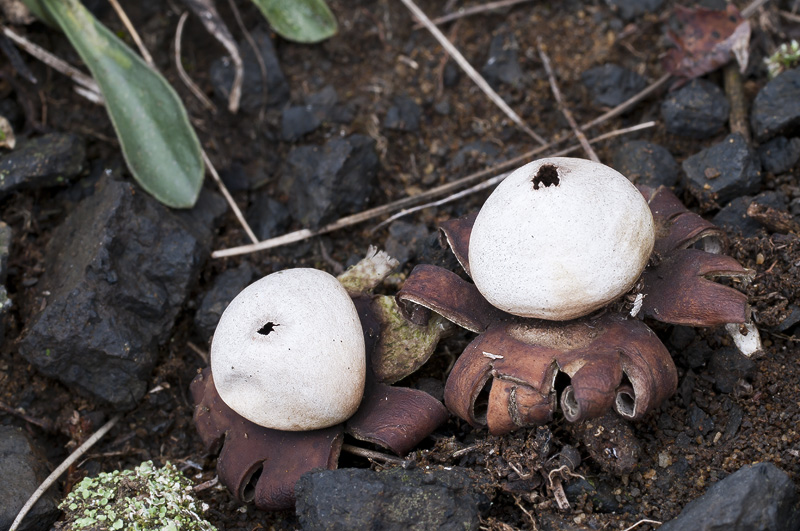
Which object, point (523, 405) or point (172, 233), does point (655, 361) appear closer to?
point (523, 405)

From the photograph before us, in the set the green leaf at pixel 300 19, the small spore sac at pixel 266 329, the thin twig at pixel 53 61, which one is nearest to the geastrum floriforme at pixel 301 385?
the small spore sac at pixel 266 329

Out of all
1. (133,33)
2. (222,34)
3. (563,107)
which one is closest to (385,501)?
(563,107)

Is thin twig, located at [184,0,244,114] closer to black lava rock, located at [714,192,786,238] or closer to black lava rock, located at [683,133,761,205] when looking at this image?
black lava rock, located at [683,133,761,205]

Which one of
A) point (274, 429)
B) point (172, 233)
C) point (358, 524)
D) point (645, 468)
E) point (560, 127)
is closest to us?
point (358, 524)

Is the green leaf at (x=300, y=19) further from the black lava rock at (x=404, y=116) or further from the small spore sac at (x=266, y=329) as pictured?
the small spore sac at (x=266, y=329)

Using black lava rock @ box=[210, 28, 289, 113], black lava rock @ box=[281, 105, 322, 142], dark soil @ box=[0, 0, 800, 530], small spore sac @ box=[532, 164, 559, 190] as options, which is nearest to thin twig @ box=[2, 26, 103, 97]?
dark soil @ box=[0, 0, 800, 530]

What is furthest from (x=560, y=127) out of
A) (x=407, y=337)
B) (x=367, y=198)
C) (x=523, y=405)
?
(x=523, y=405)
